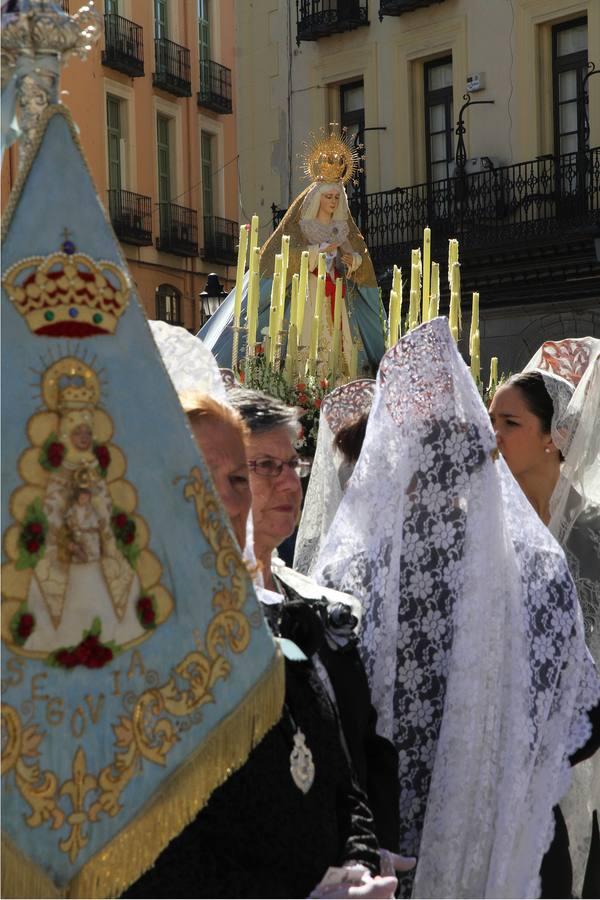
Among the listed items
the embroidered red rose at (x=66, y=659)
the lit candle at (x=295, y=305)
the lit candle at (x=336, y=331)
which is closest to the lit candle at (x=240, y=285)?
the lit candle at (x=295, y=305)

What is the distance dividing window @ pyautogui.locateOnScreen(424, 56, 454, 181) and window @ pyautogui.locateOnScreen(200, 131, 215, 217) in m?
8.63

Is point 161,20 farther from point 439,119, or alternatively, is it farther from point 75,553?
point 75,553

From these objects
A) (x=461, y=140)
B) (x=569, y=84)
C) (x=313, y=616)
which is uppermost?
(x=569, y=84)

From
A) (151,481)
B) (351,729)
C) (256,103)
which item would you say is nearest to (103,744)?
(151,481)

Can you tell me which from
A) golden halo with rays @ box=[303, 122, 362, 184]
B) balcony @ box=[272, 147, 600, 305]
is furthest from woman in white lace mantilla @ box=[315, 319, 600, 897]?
balcony @ box=[272, 147, 600, 305]

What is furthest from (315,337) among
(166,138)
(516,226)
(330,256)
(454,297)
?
(166,138)

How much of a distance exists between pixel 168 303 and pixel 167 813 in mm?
21816

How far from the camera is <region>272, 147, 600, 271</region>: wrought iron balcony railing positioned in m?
15.0

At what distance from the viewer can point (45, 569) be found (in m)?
2.04

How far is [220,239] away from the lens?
2459 centimetres

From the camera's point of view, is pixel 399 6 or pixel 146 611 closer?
pixel 146 611

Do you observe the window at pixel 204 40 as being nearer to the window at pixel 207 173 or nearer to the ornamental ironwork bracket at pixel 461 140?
the window at pixel 207 173

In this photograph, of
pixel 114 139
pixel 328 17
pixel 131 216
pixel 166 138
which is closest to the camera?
pixel 328 17

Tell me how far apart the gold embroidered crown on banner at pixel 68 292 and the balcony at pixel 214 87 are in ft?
75.6
